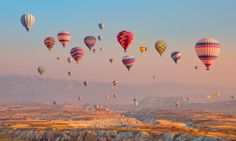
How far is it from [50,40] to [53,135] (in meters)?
44.4

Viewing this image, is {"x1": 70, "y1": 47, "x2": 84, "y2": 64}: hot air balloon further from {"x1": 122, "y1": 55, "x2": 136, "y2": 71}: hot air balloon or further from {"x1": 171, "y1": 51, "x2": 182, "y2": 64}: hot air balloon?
{"x1": 171, "y1": 51, "x2": 182, "y2": 64}: hot air balloon

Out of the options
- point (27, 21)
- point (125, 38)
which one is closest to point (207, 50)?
point (125, 38)

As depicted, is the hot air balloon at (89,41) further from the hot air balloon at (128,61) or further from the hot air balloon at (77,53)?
the hot air balloon at (128,61)

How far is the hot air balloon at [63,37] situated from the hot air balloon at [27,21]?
17.1 meters

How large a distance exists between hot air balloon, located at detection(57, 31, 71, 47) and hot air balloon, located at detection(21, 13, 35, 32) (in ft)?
56.2

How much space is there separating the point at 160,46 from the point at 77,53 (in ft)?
119

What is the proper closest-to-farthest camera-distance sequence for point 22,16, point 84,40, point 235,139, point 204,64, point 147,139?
point 235,139 < point 204,64 < point 147,139 < point 22,16 < point 84,40

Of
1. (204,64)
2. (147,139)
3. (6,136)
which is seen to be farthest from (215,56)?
(6,136)

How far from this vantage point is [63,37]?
18375 cm

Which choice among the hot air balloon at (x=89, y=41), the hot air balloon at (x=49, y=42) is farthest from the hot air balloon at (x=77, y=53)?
the hot air balloon at (x=49, y=42)

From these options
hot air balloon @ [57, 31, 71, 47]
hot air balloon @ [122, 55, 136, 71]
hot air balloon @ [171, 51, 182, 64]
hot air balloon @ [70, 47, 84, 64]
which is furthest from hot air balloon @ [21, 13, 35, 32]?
hot air balloon @ [171, 51, 182, 64]

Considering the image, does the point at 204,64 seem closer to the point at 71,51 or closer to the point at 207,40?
the point at 207,40

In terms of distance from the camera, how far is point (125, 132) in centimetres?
15762

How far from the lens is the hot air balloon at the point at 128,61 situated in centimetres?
18075
